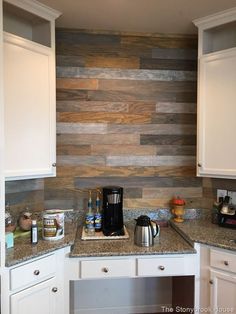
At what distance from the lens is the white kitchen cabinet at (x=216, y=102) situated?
214 cm

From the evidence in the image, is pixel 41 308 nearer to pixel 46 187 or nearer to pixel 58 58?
pixel 46 187

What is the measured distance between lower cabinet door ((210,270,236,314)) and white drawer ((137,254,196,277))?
0.19m

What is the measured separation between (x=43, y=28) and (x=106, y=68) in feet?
2.01

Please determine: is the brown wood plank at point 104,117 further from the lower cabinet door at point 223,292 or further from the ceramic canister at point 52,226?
the lower cabinet door at point 223,292

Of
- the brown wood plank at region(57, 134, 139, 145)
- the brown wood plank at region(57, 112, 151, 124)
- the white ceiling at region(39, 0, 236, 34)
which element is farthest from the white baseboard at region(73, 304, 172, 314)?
the white ceiling at region(39, 0, 236, 34)

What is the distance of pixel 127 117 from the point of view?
8.32 ft

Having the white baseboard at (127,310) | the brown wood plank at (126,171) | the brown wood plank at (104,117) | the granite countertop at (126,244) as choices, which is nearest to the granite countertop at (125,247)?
the granite countertop at (126,244)

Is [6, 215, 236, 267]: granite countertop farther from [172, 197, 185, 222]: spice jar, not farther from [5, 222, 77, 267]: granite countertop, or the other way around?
[172, 197, 185, 222]: spice jar

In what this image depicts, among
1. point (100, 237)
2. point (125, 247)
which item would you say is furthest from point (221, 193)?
point (100, 237)

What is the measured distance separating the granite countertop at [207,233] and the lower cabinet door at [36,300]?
1.05m

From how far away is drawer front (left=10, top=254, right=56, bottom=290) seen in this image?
5.45 ft

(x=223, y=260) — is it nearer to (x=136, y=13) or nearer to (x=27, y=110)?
(x=27, y=110)

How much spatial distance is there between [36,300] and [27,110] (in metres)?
1.27

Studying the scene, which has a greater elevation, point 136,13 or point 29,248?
point 136,13
